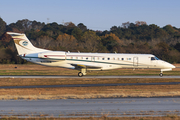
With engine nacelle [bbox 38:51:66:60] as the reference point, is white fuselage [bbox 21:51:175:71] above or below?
below

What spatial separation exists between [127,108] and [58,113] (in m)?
3.69

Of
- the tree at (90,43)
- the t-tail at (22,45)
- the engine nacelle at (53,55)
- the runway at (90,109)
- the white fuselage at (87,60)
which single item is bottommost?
the runway at (90,109)

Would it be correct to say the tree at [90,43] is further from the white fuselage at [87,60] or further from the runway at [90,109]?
the runway at [90,109]

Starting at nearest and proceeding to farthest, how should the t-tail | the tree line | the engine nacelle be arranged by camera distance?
the engine nacelle → the t-tail → the tree line

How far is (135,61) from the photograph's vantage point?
31.9 m

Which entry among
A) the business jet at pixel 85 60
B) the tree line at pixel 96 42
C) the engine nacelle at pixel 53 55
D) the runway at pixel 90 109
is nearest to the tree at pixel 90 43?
the tree line at pixel 96 42

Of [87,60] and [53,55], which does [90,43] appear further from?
[53,55]

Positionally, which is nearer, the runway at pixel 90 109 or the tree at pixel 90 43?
the runway at pixel 90 109

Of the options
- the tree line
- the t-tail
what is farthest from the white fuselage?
the tree line

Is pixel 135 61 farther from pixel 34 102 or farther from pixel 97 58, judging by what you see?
pixel 34 102

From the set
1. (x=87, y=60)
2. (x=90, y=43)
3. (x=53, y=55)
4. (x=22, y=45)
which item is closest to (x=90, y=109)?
(x=87, y=60)

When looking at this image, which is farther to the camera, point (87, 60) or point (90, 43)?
point (90, 43)

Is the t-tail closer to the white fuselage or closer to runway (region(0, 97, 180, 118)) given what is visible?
the white fuselage

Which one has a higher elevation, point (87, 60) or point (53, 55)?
point (53, 55)
